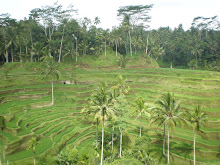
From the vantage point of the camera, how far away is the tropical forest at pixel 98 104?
17.4 meters

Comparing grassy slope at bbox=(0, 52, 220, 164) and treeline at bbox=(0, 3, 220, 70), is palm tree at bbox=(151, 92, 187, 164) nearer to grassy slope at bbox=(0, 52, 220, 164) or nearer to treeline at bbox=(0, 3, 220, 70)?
grassy slope at bbox=(0, 52, 220, 164)

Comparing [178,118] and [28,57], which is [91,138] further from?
[28,57]

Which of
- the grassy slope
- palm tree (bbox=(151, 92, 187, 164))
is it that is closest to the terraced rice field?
the grassy slope

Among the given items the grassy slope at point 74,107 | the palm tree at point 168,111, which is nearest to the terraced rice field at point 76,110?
the grassy slope at point 74,107

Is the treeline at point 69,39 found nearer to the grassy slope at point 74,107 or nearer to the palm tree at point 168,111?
the grassy slope at point 74,107

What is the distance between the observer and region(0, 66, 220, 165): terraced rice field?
19.3 meters

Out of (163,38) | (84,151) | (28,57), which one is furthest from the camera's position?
(163,38)

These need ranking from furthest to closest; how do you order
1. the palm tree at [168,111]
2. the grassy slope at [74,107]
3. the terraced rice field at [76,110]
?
the grassy slope at [74,107] → the terraced rice field at [76,110] → the palm tree at [168,111]

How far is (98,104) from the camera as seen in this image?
1631 centimetres

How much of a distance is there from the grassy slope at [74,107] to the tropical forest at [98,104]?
0.12 meters

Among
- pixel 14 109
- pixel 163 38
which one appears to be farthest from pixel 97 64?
pixel 163 38

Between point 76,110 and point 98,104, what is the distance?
1609 centimetres

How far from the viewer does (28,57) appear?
5519 centimetres

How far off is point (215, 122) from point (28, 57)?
56202mm
